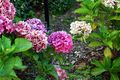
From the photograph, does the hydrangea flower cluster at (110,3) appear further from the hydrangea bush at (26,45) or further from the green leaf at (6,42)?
the green leaf at (6,42)

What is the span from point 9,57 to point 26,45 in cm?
13

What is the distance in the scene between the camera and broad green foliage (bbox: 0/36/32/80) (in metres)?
2.35

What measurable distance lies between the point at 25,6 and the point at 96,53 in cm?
151

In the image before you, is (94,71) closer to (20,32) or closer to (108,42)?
(108,42)

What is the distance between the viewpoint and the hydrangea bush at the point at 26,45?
238cm

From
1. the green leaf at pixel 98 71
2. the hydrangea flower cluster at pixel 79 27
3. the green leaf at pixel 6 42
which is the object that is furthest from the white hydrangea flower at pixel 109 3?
the green leaf at pixel 6 42

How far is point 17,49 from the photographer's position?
7.82ft

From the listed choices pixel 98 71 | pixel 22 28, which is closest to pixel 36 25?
pixel 22 28

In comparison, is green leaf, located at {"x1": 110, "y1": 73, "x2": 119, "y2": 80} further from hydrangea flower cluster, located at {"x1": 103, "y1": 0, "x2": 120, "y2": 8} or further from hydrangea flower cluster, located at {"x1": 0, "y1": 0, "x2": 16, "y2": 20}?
hydrangea flower cluster, located at {"x1": 0, "y1": 0, "x2": 16, "y2": 20}

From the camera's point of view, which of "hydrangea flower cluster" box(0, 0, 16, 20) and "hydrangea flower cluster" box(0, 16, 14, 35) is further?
"hydrangea flower cluster" box(0, 0, 16, 20)

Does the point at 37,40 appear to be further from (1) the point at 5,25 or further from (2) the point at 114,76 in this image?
(2) the point at 114,76

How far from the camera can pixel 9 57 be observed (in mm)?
2412

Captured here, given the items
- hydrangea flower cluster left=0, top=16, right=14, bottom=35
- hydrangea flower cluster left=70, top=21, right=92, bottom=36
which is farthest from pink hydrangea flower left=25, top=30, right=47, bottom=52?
hydrangea flower cluster left=70, top=21, right=92, bottom=36

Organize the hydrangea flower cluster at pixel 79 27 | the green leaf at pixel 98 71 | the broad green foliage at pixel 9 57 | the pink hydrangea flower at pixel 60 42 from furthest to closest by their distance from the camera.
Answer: the green leaf at pixel 98 71, the hydrangea flower cluster at pixel 79 27, the pink hydrangea flower at pixel 60 42, the broad green foliage at pixel 9 57
